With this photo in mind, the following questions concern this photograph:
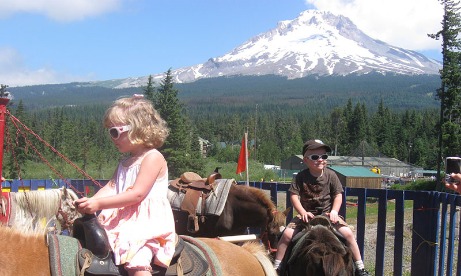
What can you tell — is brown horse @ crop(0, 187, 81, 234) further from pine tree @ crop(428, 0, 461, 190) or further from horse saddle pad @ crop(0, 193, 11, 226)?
pine tree @ crop(428, 0, 461, 190)

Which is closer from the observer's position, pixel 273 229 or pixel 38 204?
pixel 273 229

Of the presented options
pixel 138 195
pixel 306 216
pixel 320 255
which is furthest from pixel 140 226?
pixel 306 216

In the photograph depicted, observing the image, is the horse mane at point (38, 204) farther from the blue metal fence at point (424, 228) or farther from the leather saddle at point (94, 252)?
the leather saddle at point (94, 252)

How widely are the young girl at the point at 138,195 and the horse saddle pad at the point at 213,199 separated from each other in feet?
13.1

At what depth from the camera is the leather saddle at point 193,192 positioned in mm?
6988

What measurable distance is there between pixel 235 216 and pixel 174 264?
426 centimetres

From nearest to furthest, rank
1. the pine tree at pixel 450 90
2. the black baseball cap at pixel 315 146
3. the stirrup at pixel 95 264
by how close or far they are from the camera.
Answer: the stirrup at pixel 95 264 → the black baseball cap at pixel 315 146 → the pine tree at pixel 450 90

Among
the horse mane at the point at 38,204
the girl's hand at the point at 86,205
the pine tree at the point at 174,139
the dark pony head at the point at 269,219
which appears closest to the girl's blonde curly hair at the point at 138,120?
the girl's hand at the point at 86,205

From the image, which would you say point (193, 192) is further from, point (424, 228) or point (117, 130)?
point (117, 130)

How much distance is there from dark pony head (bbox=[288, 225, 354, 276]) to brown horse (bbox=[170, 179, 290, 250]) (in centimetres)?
214

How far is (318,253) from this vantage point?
173 inches

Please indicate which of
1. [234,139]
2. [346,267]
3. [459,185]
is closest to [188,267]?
[346,267]

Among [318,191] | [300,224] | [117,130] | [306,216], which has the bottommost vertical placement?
[300,224]

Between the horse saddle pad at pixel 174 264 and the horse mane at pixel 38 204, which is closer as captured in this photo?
the horse saddle pad at pixel 174 264
